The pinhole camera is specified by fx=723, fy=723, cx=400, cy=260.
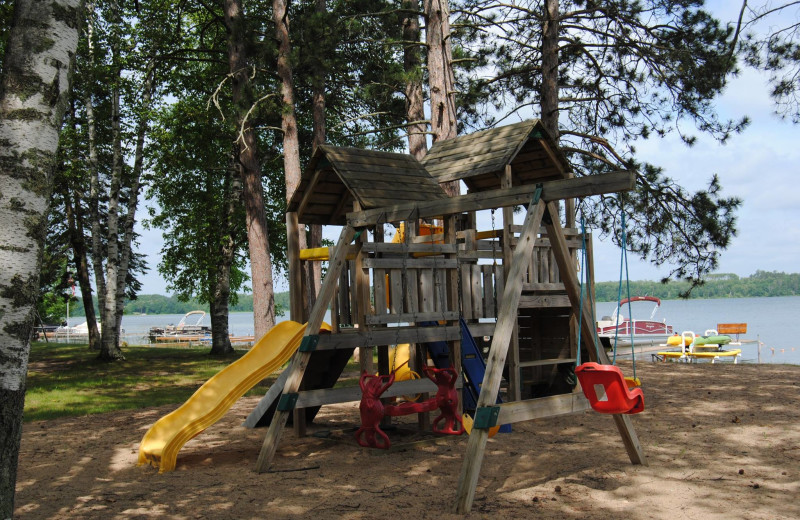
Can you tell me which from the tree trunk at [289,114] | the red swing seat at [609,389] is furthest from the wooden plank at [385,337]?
the tree trunk at [289,114]

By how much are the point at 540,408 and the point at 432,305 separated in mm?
2863

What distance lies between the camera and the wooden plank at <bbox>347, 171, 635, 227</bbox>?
5.93 meters

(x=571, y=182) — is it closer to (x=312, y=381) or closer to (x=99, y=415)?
(x=312, y=381)

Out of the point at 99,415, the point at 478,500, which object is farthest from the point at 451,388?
the point at 99,415

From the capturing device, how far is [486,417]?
18.7 feet

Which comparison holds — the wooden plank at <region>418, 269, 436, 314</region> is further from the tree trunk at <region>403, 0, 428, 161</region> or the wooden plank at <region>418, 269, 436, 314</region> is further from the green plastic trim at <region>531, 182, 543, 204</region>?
the tree trunk at <region>403, 0, 428, 161</region>

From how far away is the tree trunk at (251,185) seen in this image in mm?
17375

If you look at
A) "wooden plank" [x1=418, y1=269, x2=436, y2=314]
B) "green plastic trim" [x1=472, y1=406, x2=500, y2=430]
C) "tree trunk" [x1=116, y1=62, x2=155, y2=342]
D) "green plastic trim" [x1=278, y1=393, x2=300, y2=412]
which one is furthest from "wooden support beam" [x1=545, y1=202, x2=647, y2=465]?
"tree trunk" [x1=116, y1=62, x2=155, y2=342]

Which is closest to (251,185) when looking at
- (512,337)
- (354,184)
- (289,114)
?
(289,114)

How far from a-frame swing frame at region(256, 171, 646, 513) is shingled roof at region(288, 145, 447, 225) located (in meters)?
0.54

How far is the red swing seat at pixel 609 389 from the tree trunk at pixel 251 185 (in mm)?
12042

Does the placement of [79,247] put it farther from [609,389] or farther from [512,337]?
[609,389]

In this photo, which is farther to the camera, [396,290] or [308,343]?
[396,290]

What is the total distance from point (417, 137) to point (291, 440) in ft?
34.2
